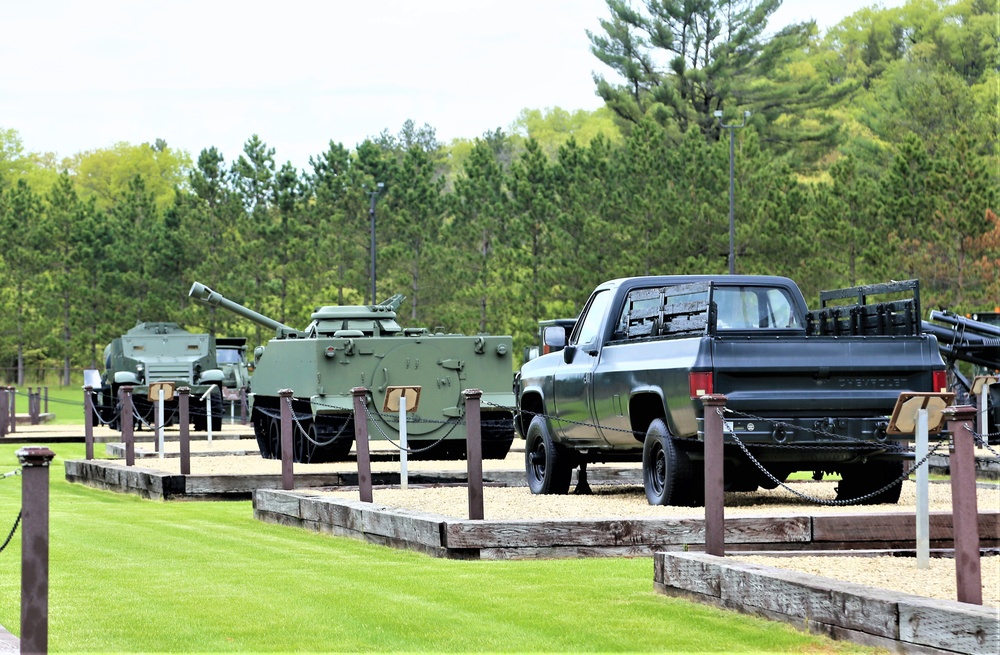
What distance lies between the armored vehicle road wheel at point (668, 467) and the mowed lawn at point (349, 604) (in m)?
2.23

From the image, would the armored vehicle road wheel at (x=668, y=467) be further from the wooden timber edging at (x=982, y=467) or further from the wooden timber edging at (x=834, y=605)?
the wooden timber edging at (x=982, y=467)

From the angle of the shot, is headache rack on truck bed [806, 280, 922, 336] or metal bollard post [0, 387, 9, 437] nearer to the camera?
headache rack on truck bed [806, 280, 922, 336]

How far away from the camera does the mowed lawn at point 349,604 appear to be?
314 inches

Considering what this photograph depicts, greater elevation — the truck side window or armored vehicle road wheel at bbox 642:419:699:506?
the truck side window

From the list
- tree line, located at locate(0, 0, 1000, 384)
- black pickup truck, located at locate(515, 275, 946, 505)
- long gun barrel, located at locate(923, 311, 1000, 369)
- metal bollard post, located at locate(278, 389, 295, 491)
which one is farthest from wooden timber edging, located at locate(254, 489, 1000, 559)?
tree line, located at locate(0, 0, 1000, 384)

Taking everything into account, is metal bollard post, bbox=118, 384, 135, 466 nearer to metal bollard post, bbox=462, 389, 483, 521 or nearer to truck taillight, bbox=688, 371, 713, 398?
metal bollard post, bbox=462, 389, 483, 521

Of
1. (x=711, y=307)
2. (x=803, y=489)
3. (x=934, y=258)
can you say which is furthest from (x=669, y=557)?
(x=934, y=258)

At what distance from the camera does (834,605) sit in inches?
310

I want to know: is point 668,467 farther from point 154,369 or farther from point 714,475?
point 154,369

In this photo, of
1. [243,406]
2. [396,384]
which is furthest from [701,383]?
[243,406]

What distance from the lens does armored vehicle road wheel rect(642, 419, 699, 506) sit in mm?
13359

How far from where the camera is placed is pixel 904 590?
841 cm

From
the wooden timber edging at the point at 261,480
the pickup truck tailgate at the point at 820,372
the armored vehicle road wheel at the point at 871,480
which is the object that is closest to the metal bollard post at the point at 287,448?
the wooden timber edging at the point at 261,480

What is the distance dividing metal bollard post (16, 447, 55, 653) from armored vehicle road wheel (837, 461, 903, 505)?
8499 mm
